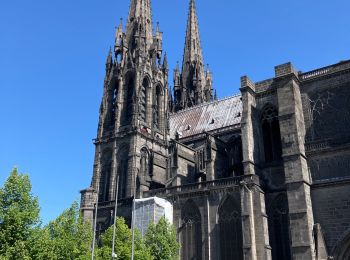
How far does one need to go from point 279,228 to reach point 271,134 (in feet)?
24.7

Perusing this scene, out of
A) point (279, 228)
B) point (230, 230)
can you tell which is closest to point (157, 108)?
point (230, 230)

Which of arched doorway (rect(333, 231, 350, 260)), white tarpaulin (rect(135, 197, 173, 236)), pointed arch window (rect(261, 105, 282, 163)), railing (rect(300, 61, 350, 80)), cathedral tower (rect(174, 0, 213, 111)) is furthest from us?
cathedral tower (rect(174, 0, 213, 111))

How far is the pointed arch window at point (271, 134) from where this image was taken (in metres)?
33.1

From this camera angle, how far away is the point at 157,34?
5309 centimetres

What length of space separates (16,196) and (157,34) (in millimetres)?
34130

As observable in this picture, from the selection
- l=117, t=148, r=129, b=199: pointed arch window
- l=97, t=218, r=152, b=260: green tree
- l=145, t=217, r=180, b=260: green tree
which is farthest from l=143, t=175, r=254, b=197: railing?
l=97, t=218, r=152, b=260: green tree

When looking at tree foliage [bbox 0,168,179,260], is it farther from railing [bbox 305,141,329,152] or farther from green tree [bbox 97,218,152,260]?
railing [bbox 305,141,329,152]

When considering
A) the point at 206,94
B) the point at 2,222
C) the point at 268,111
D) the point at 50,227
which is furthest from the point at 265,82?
the point at 206,94

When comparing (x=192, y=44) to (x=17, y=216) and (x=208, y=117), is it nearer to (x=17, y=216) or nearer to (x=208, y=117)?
(x=208, y=117)

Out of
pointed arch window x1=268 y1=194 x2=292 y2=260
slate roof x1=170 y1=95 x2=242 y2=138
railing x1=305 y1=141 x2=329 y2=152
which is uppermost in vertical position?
slate roof x1=170 y1=95 x2=242 y2=138

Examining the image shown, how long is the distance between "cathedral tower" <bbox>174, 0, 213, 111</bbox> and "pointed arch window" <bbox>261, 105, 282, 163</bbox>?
27718 mm

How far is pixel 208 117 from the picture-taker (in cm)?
5119

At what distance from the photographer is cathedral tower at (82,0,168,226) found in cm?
4172

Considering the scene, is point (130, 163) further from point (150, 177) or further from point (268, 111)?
point (268, 111)
